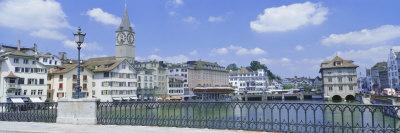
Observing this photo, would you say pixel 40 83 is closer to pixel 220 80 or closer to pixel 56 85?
pixel 56 85

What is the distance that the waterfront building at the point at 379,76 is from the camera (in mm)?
157225

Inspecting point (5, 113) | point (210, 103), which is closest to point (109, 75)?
point (5, 113)

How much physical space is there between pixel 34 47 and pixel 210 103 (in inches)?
3608

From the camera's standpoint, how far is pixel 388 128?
46.2ft

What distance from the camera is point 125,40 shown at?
476ft

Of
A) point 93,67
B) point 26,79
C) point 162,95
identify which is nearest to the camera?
point 26,79

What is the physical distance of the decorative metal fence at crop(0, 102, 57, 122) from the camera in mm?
21516

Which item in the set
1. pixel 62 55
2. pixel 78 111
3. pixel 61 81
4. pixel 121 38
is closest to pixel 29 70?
pixel 61 81

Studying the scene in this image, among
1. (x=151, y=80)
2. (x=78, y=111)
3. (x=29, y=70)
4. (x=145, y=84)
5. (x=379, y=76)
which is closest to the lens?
(x=78, y=111)

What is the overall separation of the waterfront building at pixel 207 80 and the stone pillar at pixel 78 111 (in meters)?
120

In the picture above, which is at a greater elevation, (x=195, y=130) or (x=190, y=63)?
(x=190, y=63)

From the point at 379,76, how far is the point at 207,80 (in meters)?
66.3

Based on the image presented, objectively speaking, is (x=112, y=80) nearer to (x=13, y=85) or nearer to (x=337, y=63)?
(x=13, y=85)

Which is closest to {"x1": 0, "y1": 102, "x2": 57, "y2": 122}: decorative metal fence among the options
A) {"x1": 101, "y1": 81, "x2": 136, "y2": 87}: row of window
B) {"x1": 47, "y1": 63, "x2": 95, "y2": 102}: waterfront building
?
{"x1": 47, "y1": 63, "x2": 95, "y2": 102}: waterfront building
